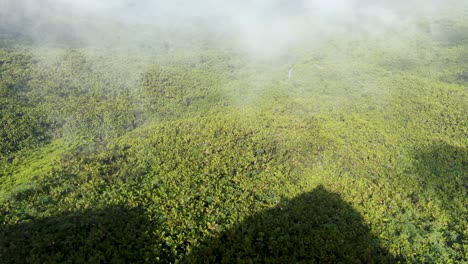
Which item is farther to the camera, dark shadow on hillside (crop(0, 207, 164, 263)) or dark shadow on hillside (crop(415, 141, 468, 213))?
dark shadow on hillside (crop(415, 141, 468, 213))

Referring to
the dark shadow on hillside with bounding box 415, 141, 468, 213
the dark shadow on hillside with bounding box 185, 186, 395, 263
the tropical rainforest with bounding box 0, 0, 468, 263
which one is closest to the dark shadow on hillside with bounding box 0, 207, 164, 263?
the tropical rainforest with bounding box 0, 0, 468, 263

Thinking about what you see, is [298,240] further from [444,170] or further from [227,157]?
[444,170]

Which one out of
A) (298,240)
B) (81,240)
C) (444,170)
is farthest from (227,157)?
(444,170)

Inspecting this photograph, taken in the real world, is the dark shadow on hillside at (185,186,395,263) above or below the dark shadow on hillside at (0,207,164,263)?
below

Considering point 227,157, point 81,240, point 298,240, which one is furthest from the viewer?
point 227,157

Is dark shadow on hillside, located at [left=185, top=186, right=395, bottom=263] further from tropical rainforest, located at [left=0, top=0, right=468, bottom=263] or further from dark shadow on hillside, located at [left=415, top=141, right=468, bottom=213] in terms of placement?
dark shadow on hillside, located at [left=415, top=141, right=468, bottom=213]

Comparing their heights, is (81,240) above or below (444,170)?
above

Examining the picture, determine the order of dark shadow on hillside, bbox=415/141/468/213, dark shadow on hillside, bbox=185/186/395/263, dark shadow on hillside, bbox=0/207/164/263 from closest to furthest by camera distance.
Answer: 1. dark shadow on hillside, bbox=0/207/164/263
2. dark shadow on hillside, bbox=185/186/395/263
3. dark shadow on hillside, bbox=415/141/468/213
